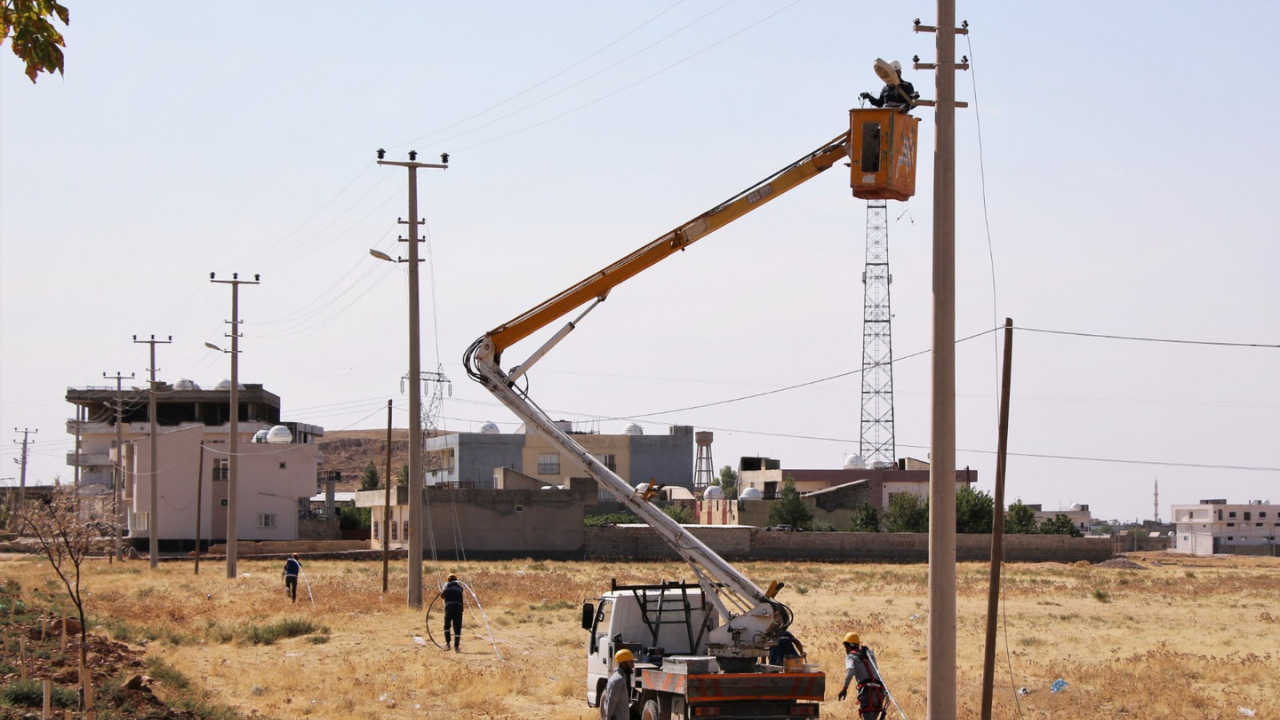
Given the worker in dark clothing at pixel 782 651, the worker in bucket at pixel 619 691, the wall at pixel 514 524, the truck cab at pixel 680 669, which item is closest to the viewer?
the truck cab at pixel 680 669

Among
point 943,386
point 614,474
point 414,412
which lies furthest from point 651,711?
point 414,412

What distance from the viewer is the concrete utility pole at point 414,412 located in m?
35.0

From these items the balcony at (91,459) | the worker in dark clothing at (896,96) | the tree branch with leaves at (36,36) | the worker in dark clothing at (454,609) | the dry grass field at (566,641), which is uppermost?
the worker in dark clothing at (896,96)

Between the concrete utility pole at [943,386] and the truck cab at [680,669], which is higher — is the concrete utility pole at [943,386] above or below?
above

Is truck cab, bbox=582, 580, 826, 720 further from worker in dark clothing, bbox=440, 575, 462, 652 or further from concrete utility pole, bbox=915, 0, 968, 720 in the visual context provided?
worker in dark clothing, bbox=440, 575, 462, 652

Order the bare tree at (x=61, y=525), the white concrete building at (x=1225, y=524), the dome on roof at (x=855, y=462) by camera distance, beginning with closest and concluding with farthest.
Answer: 1. the bare tree at (x=61, y=525)
2. the dome on roof at (x=855, y=462)
3. the white concrete building at (x=1225, y=524)

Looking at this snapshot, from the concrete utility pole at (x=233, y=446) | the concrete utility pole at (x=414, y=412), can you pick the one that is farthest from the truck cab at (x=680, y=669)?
the concrete utility pole at (x=233, y=446)

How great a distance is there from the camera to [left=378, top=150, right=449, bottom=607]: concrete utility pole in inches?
1378

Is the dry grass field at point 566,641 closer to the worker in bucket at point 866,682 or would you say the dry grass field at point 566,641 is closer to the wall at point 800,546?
the worker in bucket at point 866,682

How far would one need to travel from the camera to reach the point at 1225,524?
154 m

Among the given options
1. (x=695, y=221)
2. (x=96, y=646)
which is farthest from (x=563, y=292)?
(x=96, y=646)

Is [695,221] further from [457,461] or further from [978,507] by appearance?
[457,461]

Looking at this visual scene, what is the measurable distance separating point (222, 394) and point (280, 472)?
29706 millimetres

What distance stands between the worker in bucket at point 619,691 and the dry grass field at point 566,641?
2834mm
